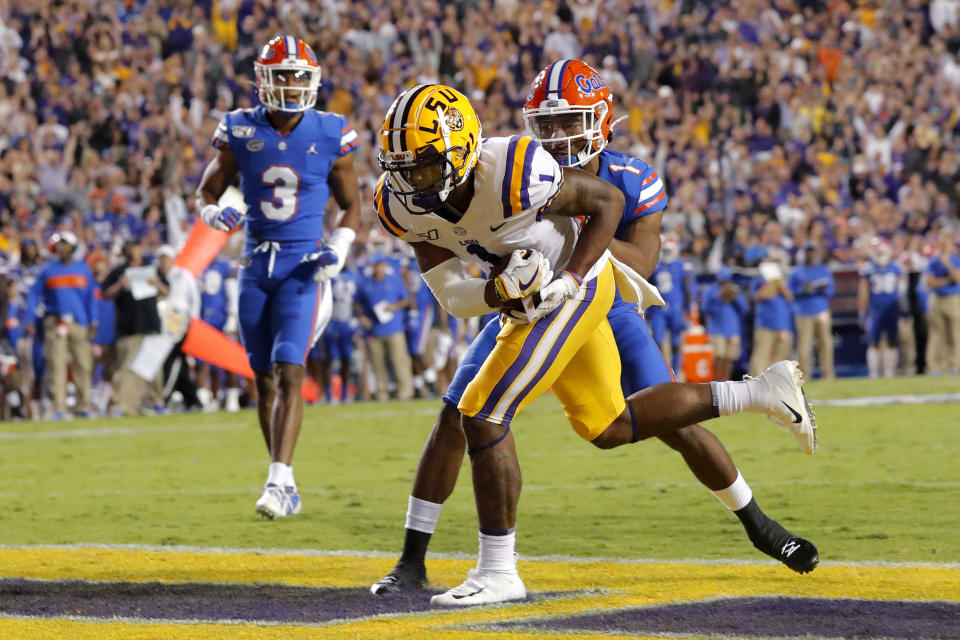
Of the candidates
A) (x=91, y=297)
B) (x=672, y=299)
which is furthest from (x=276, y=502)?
(x=672, y=299)

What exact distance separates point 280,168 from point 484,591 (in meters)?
3.11

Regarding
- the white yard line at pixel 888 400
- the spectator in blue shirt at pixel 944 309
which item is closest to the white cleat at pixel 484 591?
the white yard line at pixel 888 400

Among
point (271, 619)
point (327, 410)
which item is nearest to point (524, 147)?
point (271, 619)

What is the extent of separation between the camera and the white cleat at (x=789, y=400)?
168 inches

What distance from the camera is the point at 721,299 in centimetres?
1501

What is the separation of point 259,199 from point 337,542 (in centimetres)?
187

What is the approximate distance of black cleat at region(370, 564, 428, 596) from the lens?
13.5ft

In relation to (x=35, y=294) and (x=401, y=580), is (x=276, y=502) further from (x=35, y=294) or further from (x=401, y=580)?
(x=35, y=294)

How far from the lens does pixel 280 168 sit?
648 cm

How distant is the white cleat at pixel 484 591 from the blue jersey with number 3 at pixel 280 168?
9.35 feet

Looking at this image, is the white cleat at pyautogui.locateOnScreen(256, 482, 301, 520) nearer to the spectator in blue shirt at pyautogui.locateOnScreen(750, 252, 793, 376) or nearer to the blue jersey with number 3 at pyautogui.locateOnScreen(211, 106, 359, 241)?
the blue jersey with number 3 at pyautogui.locateOnScreen(211, 106, 359, 241)

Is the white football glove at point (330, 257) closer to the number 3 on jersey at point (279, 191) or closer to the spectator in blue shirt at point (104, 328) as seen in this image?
the number 3 on jersey at point (279, 191)

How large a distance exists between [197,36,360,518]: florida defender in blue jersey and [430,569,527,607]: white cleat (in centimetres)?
238

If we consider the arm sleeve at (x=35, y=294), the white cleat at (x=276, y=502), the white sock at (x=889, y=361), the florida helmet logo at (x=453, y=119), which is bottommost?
the white sock at (x=889, y=361)
